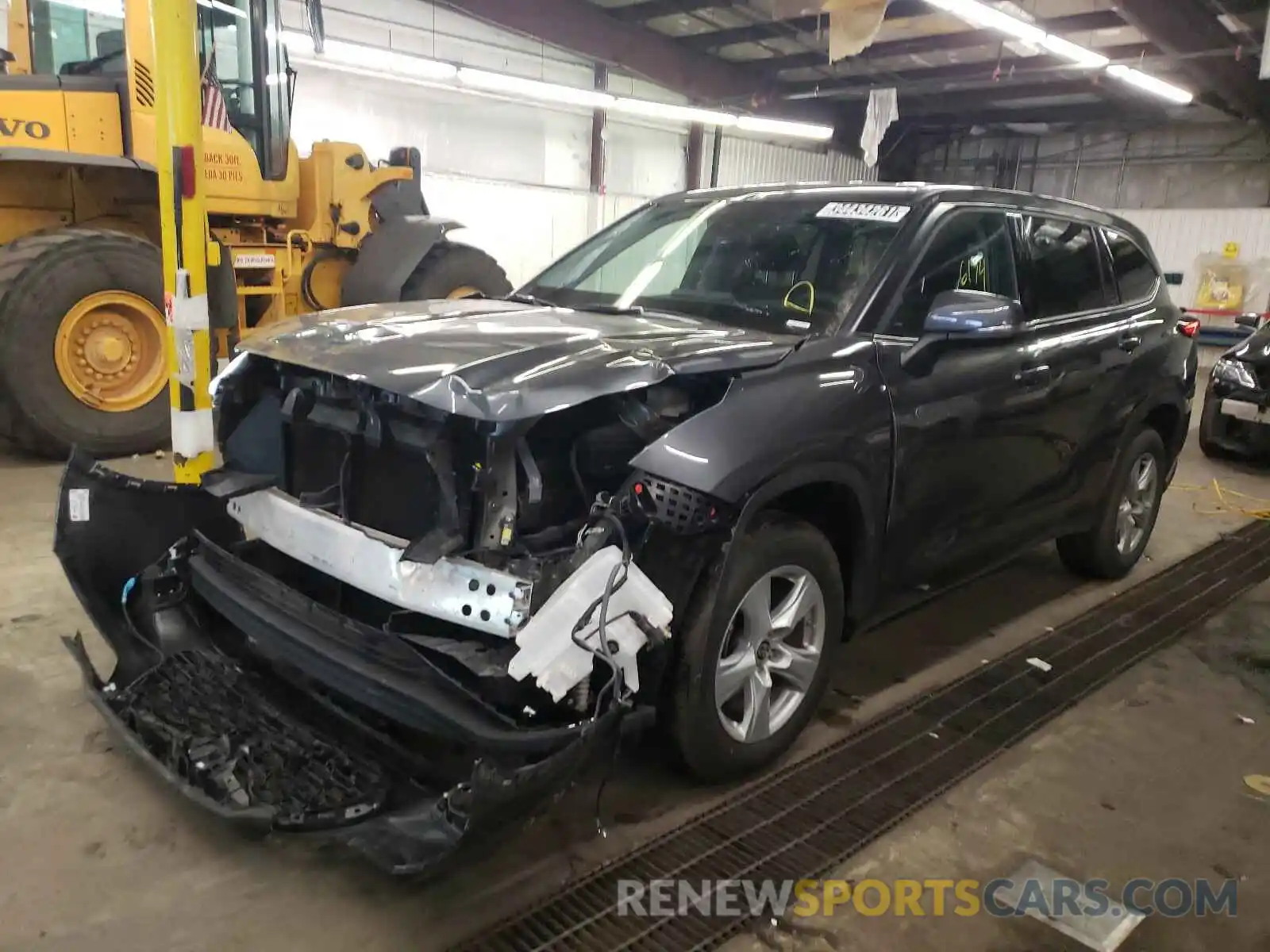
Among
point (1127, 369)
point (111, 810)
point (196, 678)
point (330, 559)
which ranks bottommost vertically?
point (111, 810)

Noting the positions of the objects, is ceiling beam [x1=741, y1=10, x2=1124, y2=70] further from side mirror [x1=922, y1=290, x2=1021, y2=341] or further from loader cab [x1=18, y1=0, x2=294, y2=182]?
side mirror [x1=922, y1=290, x2=1021, y2=341]

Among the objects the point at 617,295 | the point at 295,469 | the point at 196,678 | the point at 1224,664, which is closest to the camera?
the point at 196,678

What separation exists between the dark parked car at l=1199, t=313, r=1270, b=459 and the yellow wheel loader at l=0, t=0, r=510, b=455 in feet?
20.7

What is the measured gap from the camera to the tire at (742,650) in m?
2.43

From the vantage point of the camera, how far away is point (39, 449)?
19.2 ft

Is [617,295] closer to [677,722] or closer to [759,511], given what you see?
[759,511]

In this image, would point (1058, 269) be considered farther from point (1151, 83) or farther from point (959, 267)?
point (1151, 83)

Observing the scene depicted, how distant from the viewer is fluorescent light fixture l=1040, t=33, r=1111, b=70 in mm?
9078

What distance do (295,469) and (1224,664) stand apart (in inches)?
147

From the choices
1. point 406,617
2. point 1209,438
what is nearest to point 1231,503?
point 1209,438

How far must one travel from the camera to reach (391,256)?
701cm

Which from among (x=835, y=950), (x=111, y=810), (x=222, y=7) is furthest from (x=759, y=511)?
(x=222, y=7)

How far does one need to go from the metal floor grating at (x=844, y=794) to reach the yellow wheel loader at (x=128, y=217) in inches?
156

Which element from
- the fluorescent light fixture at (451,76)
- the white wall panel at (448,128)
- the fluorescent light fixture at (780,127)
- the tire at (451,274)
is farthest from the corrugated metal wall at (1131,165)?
the tire at (451,274)
